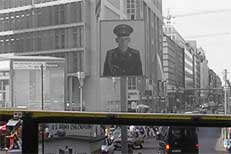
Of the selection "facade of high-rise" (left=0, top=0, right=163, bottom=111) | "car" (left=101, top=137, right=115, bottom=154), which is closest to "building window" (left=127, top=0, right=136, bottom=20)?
"facade of high-rise" (left=0, top=0, right=163, bottom=111)

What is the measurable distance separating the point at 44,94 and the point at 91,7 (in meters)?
14.9

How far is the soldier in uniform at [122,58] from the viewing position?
31.3 m

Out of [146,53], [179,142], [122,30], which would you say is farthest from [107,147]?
[146,53]

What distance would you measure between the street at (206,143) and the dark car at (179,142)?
61 millimetres

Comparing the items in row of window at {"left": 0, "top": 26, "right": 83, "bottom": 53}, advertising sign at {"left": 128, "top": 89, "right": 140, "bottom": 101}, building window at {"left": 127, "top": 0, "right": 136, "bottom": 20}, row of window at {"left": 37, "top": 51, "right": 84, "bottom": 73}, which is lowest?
advertising sign at {"left": 128, "top": 89, "right": 140, "bottom": 101}

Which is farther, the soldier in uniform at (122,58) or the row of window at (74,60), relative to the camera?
the row of window at (74,60)

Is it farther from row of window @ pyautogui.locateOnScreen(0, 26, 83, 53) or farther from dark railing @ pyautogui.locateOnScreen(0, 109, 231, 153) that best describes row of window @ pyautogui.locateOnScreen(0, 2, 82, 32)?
dark railing @ pyautogui.locateOnScreen(0, 109, 231, 153)

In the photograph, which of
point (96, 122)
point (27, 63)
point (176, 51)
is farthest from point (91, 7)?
point (96, 122)

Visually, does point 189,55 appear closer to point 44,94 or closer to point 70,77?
point 70,77

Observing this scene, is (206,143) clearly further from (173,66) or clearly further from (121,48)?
(173,66)

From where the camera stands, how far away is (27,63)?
45438 mm

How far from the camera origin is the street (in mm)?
5444

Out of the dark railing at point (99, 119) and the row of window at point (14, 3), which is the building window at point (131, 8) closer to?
the row of window at point (14, 3)

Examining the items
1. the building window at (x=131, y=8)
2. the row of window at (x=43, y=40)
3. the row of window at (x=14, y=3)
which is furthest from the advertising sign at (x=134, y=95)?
the row of window at (x=14, y=3)
